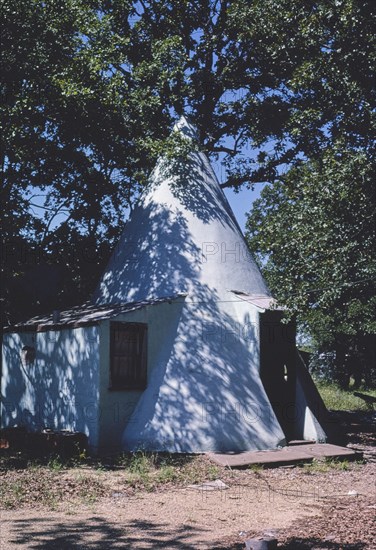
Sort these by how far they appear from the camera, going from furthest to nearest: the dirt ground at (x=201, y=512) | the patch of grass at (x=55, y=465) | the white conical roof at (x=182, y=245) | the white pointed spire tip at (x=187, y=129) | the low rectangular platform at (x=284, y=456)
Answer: the white pointed spire tip at (x=187, y=129)
the white conical roof at (x=182, y=245)
the low rectangular platform at (x=284, y=456)
the patch of grass at (x=55, y=465)
the dirt ground at (x=201, y=512)

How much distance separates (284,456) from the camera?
33.6 feet

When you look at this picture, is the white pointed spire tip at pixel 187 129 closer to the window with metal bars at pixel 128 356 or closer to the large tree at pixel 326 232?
the large tree at pixel 326 232

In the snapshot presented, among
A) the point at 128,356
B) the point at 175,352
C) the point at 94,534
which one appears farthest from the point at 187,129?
the point at 94,534

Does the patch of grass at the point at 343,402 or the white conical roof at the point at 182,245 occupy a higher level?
the white conical roof at the point at 182,245

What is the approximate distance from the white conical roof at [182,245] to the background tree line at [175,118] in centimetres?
68

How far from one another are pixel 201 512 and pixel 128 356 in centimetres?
472

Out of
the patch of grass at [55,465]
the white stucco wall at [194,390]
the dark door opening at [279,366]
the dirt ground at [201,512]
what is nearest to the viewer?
the dirt ground at [201,512]

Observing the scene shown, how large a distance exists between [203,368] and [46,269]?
6068 mm

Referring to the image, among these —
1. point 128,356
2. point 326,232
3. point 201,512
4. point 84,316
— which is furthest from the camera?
point 84,316

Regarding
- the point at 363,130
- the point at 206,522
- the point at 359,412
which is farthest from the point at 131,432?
the point at 359,412

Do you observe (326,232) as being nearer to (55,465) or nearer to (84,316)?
(84,316)

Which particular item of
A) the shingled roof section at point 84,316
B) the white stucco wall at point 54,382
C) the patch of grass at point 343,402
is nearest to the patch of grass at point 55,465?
the white stucco wall at point 54,382

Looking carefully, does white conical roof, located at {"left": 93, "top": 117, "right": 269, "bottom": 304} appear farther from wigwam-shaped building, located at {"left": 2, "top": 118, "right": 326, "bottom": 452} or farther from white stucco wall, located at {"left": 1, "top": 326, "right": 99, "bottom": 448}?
white stucco wall, located at {"left": 1, "top": 326, "right": 99, "bottom": 448}

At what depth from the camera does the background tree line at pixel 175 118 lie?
10.6 m
